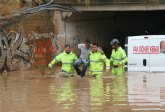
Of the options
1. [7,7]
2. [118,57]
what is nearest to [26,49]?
[7,7]

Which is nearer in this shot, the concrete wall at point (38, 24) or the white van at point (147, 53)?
the white van at point (147, 53)

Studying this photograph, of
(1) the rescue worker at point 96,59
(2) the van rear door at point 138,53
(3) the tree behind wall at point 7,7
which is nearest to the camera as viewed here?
(1) the rescue worker at point 96,59

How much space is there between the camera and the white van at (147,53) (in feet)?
69.0

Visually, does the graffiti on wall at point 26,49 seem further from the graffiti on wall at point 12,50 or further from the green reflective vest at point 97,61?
the green reflective vest at point 97,61

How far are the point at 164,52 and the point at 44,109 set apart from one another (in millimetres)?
10983

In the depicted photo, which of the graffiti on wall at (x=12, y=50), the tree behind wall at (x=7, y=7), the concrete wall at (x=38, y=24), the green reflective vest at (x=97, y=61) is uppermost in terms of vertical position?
the tree behind wall at (x=7, y=7)

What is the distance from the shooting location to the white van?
21.0 meters

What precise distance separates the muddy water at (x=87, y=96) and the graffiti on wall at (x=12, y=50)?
9.01 metres

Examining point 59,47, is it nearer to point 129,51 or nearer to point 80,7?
point 80,7

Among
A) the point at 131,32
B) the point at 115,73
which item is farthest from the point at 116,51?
the point at 131,32

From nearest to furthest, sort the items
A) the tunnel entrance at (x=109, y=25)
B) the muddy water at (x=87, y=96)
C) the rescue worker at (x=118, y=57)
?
1. the muddy water at (x=87, y=96)
2. the rescue worker at (x=118, y=57)
3. the tunnel entrance at (x=109, y=25)

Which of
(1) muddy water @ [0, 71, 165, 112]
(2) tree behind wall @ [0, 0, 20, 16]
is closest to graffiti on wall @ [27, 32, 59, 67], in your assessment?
(2) tree behind wall @ [0, 0, 20, 16]

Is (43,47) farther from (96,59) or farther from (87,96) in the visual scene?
(87,96)

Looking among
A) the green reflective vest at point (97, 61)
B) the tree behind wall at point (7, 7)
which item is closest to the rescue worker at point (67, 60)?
the green reflective vest at point (97, 61)
